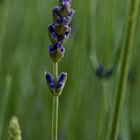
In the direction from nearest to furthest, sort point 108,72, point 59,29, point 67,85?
point 59,29 < point 108,72 < point 67,85

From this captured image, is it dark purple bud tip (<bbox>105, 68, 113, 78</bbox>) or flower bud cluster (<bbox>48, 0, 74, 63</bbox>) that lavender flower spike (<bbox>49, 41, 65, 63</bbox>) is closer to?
flower bud cluster (<bbox>48, 0, 74, 63</bbox>)

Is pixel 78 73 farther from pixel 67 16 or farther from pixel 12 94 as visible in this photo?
pixel 67 16

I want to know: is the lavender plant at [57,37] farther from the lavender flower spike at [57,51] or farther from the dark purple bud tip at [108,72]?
the dark purple bud tip at [108,72]

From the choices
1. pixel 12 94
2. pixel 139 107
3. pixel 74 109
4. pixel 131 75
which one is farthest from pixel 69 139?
pixel 131 75

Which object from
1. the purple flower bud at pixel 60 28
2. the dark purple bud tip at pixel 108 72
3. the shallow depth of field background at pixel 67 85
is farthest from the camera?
the shallow depth of field background at pixel 67 85

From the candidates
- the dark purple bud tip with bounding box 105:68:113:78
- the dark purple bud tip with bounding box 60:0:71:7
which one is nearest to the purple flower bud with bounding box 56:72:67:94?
the dark purple bud tip with bounding box 60:0:71:7

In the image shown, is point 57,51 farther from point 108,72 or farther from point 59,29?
point 108,72

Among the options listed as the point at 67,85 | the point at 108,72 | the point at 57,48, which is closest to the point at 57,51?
the point at 57,48

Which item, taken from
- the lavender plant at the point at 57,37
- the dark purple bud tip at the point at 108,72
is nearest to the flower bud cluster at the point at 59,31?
the lavender plant at the point at 57,37

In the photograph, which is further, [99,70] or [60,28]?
[99,70]

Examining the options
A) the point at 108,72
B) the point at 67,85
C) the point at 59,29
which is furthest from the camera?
the point at 67,85

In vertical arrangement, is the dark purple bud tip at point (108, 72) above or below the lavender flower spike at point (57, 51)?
below
